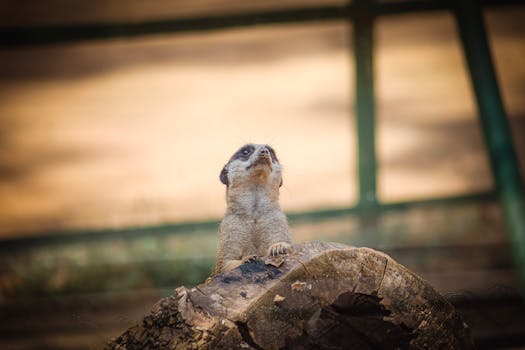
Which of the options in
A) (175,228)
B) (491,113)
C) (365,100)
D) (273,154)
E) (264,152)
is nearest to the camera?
(264,152)

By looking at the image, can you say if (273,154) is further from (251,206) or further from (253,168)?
(251,206)

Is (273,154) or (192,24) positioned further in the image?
(192,24)

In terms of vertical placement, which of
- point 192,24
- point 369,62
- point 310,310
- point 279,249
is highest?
point 192,24

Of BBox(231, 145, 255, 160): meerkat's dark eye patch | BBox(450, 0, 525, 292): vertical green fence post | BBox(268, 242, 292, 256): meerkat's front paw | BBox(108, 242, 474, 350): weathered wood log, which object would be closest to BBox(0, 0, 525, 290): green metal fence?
BBox(450, 0, 525, 292): vertical green fence post

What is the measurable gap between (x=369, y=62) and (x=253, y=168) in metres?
1.18

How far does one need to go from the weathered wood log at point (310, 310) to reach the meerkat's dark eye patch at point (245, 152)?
2.72 ft

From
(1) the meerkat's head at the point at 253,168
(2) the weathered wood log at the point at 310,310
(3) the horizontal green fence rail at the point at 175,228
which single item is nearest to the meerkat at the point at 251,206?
(1) the meerkat's head at the point at 253,168

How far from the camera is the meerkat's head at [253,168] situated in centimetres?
236

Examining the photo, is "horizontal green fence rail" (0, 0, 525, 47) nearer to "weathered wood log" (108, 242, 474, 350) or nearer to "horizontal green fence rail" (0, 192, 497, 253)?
"horizontal green fence rail" (0, 192, 497, 253)

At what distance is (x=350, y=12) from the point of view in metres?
3.29

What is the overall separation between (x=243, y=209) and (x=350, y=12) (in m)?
1.43

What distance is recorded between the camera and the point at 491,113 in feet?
9.96

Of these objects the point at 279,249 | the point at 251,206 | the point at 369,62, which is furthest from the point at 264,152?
the point at 369,62

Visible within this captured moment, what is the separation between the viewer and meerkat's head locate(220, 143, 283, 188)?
236 cm
